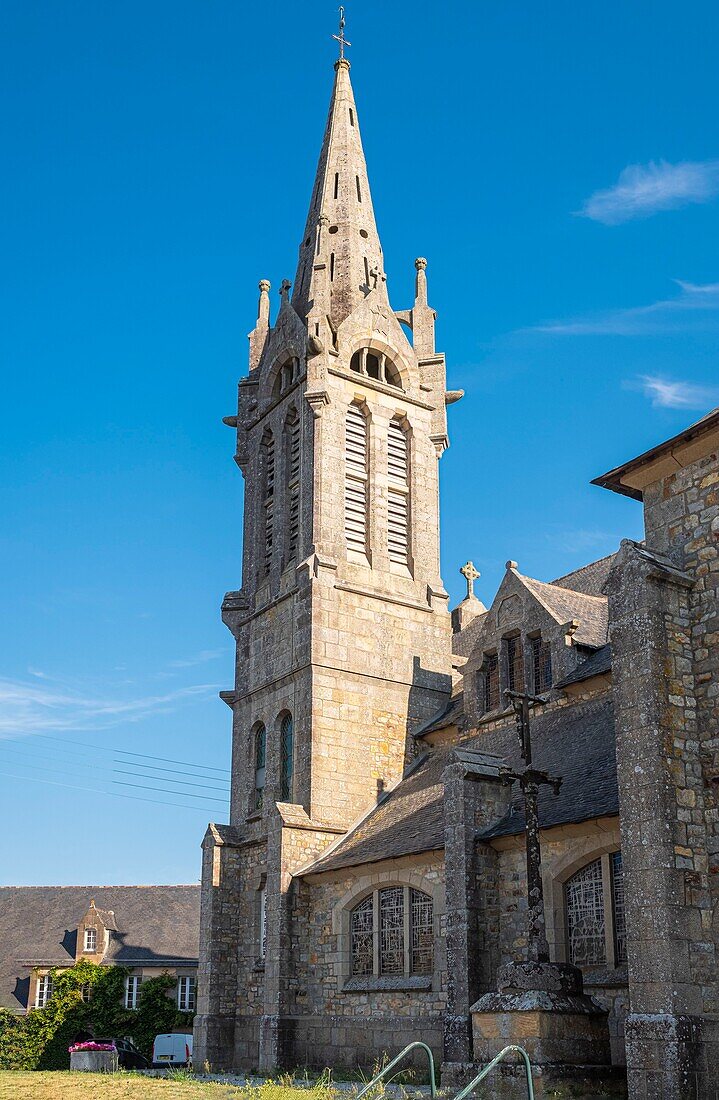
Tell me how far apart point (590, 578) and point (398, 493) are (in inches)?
209

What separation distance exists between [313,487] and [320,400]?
225 cm

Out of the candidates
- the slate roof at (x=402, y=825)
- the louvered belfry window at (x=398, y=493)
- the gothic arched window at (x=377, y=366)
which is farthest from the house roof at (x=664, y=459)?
the gothic arched window at (x=377, y=366)

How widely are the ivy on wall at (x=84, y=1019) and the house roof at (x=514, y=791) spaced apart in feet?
50.2

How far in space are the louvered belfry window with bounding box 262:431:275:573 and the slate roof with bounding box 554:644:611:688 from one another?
32.9 feet

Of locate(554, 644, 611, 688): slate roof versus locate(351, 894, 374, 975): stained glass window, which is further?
locate(351, 894, 374, 975): stained glass window

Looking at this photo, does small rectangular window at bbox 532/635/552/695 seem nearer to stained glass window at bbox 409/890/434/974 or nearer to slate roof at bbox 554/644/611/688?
slate roof at bbox 554/644/611/688

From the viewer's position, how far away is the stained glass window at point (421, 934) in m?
20.3

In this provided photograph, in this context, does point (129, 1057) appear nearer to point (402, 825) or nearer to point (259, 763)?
point (259, 763)

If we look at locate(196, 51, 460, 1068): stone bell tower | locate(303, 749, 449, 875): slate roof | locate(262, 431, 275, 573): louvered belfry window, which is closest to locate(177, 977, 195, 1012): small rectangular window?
locate(196, 51, 460, 1068): stone bell tower

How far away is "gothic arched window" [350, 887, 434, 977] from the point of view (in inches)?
809

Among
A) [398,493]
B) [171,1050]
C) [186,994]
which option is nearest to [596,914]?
[398,493]

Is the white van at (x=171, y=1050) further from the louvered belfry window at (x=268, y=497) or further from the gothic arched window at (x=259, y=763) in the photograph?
the louvered belfry window at (x=268, y=497)

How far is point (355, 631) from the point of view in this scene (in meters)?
26.9

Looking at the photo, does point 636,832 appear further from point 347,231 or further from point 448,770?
point 347,231
